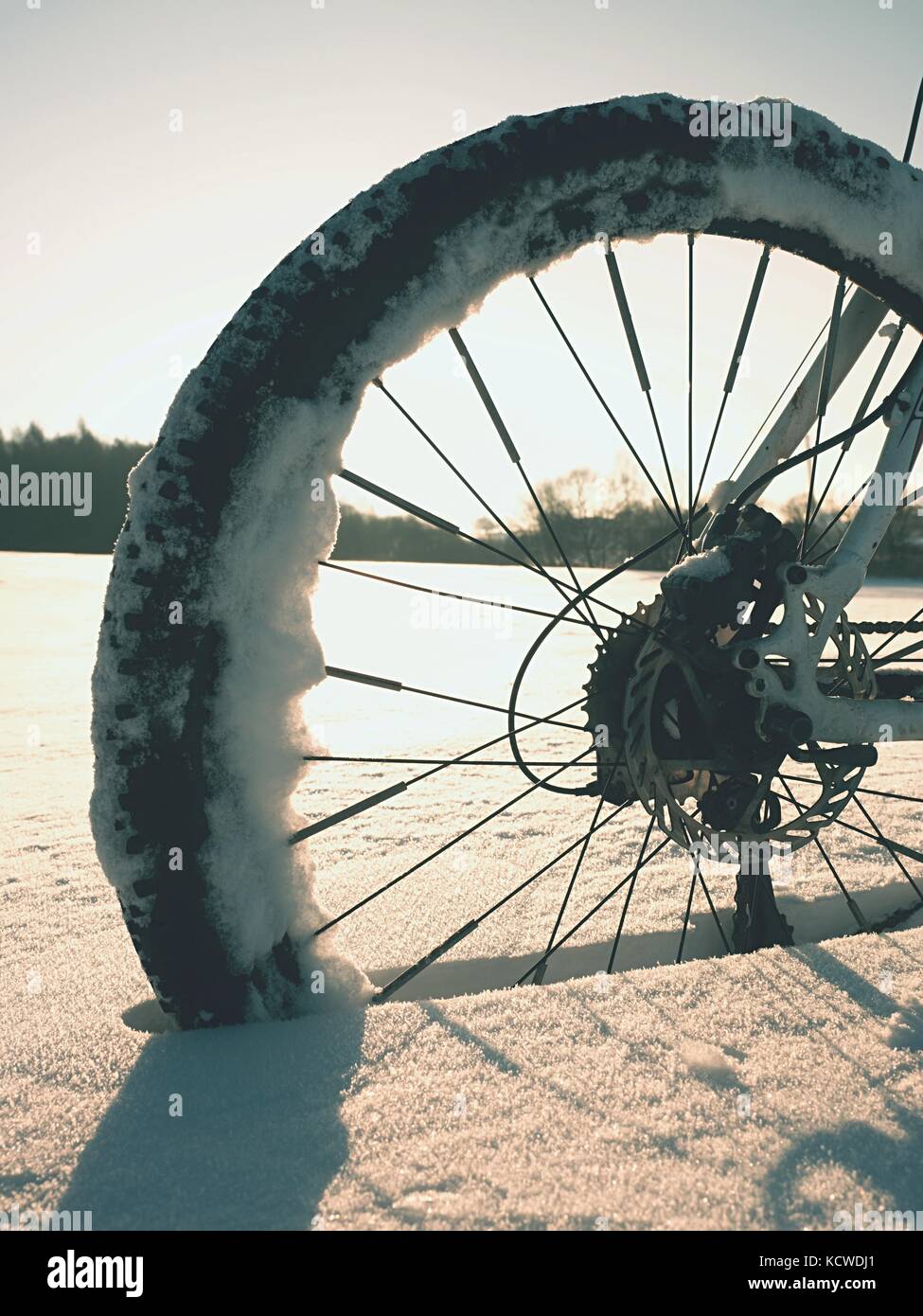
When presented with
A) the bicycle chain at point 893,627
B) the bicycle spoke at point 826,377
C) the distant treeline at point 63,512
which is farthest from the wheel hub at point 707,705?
the distant treeline at point 63,512

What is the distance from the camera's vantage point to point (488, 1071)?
1.12 metres

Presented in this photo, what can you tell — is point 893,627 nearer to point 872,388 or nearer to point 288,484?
point 872,388

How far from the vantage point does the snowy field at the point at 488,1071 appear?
35.4 inches

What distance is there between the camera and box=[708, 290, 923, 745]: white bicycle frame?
1451 millimetres

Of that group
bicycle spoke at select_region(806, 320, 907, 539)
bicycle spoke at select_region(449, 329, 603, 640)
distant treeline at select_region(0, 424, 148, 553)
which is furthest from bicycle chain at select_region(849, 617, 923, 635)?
distant treeline at select_region(0, 424, 148, 553)

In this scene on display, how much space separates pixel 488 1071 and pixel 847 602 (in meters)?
1.01

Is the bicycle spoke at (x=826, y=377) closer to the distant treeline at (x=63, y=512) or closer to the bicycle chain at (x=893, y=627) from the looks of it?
the bicycle chain at (x=893, y=627)

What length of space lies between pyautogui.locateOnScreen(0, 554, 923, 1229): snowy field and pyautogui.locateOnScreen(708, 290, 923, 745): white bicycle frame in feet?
1.42

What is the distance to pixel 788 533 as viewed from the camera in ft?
4.93

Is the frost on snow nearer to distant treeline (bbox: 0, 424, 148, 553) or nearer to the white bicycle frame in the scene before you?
the white bicycle frame

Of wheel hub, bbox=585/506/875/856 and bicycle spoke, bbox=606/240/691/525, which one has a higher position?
bicycle spoke, bbox=606/240/691/525
